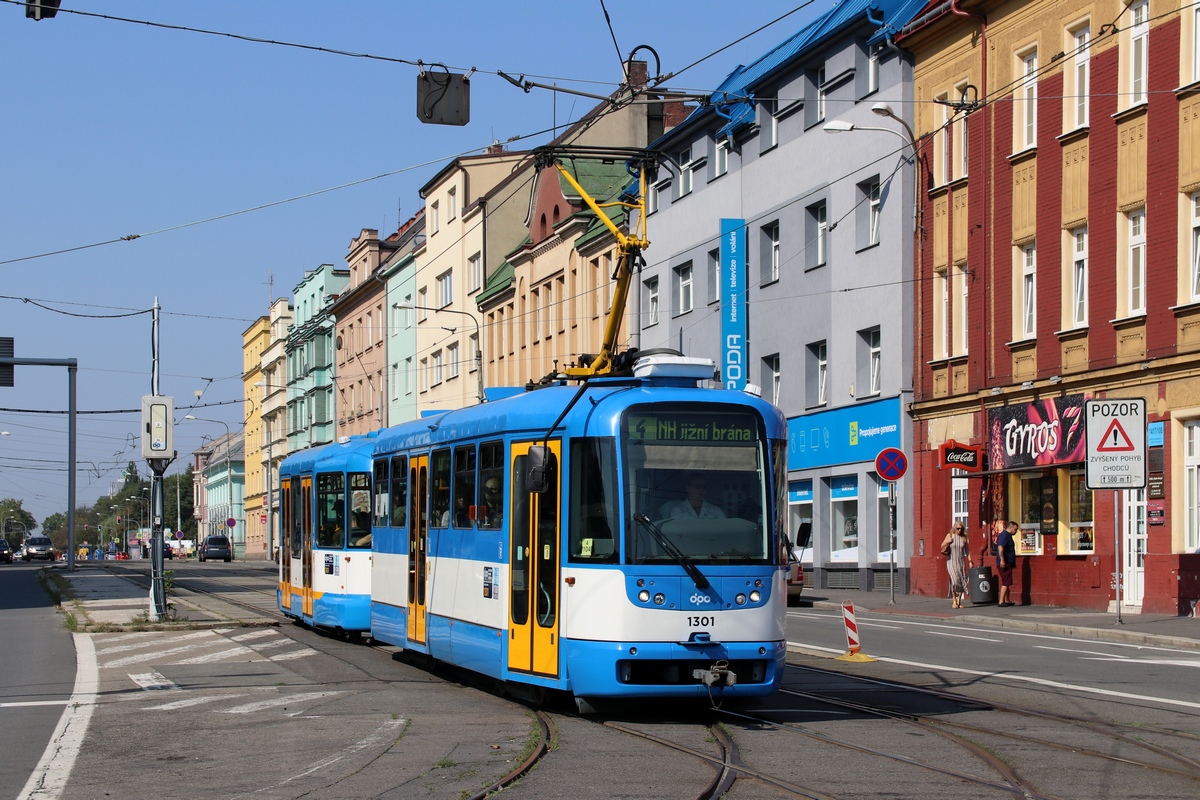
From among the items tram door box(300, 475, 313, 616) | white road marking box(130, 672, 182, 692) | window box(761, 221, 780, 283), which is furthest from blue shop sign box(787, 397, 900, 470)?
white road marking box(130, 672, 182, 692)

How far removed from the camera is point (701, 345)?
4700cm

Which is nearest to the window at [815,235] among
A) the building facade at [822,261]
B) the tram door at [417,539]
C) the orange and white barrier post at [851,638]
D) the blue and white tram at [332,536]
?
the building facade at [822,261]

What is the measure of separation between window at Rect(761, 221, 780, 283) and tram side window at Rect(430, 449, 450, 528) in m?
27.0

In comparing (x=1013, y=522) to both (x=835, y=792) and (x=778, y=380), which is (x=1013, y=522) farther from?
(x=835, y=792)

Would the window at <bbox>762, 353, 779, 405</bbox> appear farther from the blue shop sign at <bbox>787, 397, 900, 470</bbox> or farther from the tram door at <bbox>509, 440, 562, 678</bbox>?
the tram door at <bbox>509, 440, 562, 678</bbox>

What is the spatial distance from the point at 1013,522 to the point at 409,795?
78.4 ft

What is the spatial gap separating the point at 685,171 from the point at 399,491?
31.6 meters

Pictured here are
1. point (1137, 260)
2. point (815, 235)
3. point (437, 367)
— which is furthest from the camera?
point (437, 367)

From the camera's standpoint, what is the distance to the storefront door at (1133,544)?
27656mm

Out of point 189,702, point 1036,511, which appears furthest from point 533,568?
point 1036,511

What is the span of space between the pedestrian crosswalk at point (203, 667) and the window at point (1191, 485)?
1470 cm

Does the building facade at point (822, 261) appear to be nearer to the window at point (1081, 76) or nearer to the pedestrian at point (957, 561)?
the pedestrian at point (957, 561)

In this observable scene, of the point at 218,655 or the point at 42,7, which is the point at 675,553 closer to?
the point at 42,7

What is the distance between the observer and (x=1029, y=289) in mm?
31594
